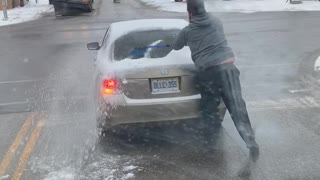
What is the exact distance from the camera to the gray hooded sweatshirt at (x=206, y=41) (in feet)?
17.7

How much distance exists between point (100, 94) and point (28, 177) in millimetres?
1331

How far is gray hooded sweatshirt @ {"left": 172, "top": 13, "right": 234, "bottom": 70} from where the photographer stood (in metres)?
5.40

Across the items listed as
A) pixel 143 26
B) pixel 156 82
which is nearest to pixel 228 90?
pixel 156 82

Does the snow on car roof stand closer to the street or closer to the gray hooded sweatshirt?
the gray hooded sweatshirt

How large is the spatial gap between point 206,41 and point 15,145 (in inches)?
108

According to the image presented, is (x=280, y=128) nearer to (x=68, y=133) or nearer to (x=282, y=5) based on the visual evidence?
(x=68, y=133)

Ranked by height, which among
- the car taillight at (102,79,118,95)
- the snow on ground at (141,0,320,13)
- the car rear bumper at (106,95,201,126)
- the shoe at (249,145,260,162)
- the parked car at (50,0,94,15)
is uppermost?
the car taillight at (102,79,118,95)

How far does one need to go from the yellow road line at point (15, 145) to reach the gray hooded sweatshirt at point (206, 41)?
96.4 inches

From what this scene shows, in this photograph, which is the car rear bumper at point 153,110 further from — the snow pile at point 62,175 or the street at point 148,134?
the snow pile at point 62,175

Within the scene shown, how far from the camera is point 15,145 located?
5965 millimetres

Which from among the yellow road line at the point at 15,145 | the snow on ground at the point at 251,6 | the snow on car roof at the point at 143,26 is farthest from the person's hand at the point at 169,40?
the snow on ground at the point at 251,6

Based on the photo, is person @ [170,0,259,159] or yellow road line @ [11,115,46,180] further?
person @ [170,0,259,159]

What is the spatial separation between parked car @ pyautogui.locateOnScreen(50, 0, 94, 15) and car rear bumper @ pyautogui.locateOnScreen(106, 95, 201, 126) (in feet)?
74.1

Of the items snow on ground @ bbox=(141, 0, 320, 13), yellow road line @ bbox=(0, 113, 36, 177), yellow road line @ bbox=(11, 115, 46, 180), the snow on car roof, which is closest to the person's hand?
the snow on car roof
